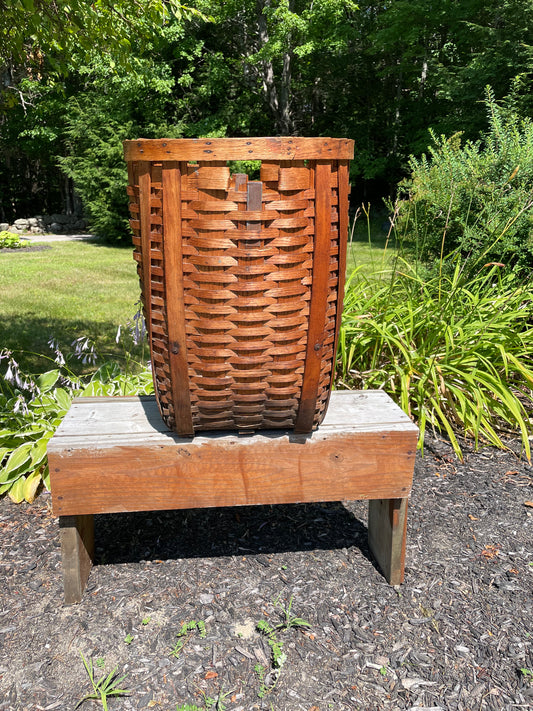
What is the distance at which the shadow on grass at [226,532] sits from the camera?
2.10 meters

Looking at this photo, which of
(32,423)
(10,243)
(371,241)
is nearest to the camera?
(32,423)

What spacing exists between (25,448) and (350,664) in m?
1.60

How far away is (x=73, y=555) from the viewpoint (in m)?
1.76

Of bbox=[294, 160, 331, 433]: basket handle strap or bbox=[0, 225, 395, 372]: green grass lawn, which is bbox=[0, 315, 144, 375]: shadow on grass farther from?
bbox=[294, 160, 331, 433]: basket handle strap

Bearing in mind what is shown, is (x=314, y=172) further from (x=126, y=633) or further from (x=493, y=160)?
(x=493, y=160)

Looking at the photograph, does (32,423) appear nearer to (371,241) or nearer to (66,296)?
(66,296)

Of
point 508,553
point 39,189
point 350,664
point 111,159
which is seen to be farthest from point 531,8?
point 39,189

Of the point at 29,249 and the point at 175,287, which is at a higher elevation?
the point at 175,287

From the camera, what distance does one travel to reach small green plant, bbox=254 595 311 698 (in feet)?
5.08

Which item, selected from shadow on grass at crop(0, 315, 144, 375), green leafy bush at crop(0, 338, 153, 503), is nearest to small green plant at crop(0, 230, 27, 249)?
shadow on grass at crop(0, 315, 144, 375)

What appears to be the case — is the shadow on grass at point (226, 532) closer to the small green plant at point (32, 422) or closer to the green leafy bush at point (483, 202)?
the small green plant at point (32, 422)

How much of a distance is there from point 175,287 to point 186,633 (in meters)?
1.05

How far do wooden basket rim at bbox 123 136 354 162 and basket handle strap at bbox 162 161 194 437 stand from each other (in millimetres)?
39

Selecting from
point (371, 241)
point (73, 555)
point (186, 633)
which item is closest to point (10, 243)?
point (371, 241)
